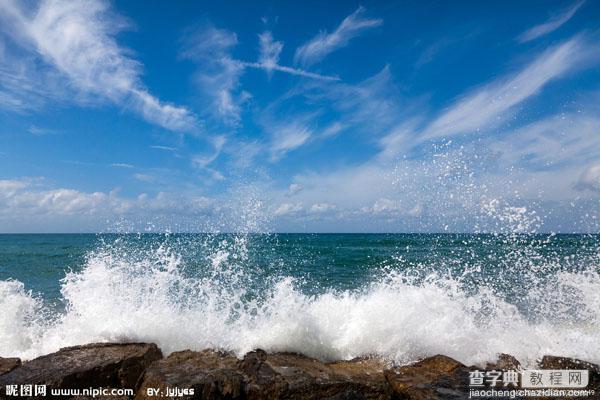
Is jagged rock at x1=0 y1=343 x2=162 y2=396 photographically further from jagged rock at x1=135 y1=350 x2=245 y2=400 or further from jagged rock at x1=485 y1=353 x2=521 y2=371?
jagged rock at x1=485 y1=353 x2=521 y2=371

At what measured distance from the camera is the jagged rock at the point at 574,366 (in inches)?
207

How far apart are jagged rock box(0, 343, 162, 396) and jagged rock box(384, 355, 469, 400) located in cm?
367

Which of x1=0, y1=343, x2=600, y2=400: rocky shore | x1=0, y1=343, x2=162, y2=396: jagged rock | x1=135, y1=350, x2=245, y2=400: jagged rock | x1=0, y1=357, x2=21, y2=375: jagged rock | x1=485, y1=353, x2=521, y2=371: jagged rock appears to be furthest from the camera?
x1=485, y1=353, x2=521, y2=371: jagged rock

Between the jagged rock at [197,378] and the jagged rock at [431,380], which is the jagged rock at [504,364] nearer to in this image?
the jagged rock at [431,380]

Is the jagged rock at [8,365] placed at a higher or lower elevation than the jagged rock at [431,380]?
higher

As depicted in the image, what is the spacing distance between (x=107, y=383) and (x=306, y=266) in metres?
17.4

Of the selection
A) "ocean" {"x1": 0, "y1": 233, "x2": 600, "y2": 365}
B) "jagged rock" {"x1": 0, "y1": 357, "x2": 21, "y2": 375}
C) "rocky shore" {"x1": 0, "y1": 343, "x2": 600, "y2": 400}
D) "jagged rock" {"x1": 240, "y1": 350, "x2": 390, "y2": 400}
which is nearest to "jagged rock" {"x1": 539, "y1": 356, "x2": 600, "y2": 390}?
"rocky shore" {"x1": 0, "y1": 343, "x2": 600, "y2": 400}

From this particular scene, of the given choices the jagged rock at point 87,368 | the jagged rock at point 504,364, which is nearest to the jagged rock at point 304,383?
the jagged rock at point 87,368

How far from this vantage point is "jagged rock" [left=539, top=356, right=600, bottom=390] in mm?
5266

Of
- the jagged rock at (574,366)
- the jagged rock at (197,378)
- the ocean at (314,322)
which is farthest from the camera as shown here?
the ocean at (314,322)

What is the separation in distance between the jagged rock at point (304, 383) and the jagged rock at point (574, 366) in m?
2.70

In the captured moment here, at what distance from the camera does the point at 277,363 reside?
5.62m

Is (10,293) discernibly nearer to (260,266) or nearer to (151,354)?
(151,354)

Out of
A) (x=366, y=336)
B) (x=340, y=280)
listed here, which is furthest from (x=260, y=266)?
(x=366, y=336)
